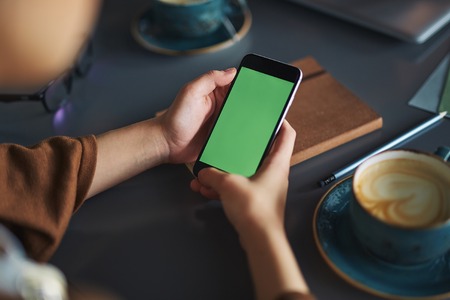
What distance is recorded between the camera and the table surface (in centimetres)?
53

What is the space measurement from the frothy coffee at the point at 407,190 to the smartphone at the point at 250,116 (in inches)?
5.3

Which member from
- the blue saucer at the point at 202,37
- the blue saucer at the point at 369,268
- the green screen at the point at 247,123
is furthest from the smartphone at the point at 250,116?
the blue saucer at the point at 202,37

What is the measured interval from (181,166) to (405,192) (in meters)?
0.28

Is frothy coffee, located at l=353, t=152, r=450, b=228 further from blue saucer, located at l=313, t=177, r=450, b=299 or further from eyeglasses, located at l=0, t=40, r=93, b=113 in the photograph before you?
eyeglasses, located at l=0, t=40, r=93, b=113

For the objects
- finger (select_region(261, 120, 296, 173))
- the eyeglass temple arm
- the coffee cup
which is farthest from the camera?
the eyeglass temple arm

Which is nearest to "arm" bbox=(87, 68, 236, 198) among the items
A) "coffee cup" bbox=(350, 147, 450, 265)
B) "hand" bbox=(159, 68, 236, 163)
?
"hand" bbox=(159, 68, 236, 163)

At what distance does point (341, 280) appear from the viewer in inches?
19.8

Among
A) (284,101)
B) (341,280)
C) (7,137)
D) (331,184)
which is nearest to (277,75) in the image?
(284,101)

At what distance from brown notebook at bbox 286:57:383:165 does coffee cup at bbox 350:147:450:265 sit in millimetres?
132

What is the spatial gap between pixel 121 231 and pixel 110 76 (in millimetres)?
318

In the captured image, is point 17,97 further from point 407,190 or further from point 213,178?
point 407,190

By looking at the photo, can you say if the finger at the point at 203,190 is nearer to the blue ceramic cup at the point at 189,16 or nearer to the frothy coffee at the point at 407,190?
the frothy coffee at the point at 407,190

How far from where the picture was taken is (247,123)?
616 millimetres

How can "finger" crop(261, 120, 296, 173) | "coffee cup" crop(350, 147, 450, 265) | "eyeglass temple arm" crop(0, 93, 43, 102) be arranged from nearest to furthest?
"coffee cup" crop(350, 147, 450, 265), "finger" crop(261, 120, 296, 173), "eyeglass temple arm" crop(0, 93, 43, 102)
